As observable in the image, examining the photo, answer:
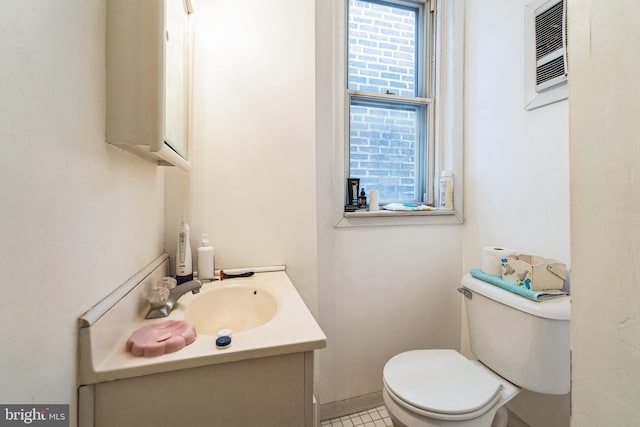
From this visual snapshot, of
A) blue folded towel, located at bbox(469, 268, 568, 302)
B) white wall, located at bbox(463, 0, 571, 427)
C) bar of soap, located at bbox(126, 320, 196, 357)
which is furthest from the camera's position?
white wall, located at bbox(463, 0, 571, 427)

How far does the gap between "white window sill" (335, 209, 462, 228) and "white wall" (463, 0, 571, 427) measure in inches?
4.5

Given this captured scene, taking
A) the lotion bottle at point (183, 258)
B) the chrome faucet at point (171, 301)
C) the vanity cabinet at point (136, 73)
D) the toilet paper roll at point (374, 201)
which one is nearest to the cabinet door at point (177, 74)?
the vanity cabinet at point (136, 73)

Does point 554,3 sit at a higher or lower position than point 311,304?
higher

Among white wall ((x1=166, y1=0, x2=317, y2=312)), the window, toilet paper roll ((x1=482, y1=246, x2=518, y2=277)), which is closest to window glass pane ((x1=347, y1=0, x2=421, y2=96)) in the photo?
the window

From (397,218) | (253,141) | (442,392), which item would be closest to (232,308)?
(253,141)

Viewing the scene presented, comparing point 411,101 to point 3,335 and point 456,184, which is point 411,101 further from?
point 3,335

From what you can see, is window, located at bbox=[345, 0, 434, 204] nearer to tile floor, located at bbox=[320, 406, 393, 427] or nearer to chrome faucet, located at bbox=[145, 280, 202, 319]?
chrome faucet, located at bbox=[145, 280, 202, 319]

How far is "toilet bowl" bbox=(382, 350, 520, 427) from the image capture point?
858mm

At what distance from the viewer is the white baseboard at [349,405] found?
53.0 inches

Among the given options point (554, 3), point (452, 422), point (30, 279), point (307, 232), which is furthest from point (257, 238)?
point (554, 3)

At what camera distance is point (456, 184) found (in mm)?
1540

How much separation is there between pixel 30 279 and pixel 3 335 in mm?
78

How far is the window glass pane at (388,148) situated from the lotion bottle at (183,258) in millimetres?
908

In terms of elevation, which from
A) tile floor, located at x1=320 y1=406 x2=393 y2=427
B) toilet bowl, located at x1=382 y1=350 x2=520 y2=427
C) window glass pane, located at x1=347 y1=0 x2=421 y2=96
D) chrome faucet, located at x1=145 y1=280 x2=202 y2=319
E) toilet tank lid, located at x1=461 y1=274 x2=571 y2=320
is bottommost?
tile floor, located at x1=320 y1=406 x2=393 y2=427
